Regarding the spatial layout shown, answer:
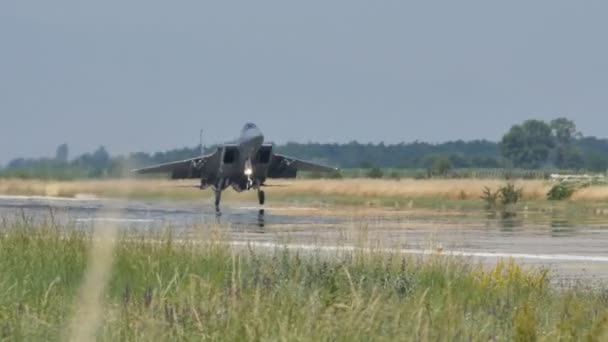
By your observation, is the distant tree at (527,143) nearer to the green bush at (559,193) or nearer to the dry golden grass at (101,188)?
the green bush at (559,193)

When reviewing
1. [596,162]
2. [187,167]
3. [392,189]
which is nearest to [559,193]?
[392,189]

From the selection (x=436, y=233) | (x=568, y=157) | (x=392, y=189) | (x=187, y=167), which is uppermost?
(x=568, y=157)

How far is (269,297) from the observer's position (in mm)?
9141

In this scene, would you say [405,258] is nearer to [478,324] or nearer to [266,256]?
[266,256]

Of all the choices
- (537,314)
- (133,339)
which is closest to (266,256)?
(537,314)

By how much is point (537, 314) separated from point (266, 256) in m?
4.23

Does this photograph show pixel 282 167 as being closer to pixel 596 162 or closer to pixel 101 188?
pixel 101 188

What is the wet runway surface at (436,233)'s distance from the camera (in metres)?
16.9

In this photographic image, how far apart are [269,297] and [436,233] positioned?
10471mm

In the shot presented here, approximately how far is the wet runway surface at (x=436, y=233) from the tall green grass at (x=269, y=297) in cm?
72

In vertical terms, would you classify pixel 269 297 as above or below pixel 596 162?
below

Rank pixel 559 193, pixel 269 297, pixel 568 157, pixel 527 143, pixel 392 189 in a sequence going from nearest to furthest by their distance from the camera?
1. pixel 269 297
2. pixel 559 193
3. pixel 392 189
4. pixel 568 157
5. pixel 527 143

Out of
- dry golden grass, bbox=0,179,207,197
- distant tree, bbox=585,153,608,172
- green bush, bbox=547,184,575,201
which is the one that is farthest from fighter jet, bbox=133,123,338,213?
distant tree, bbox=585,153,608,172

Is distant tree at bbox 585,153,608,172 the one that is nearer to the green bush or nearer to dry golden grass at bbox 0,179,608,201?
dry golden grass at bbox 0,179,608,201
